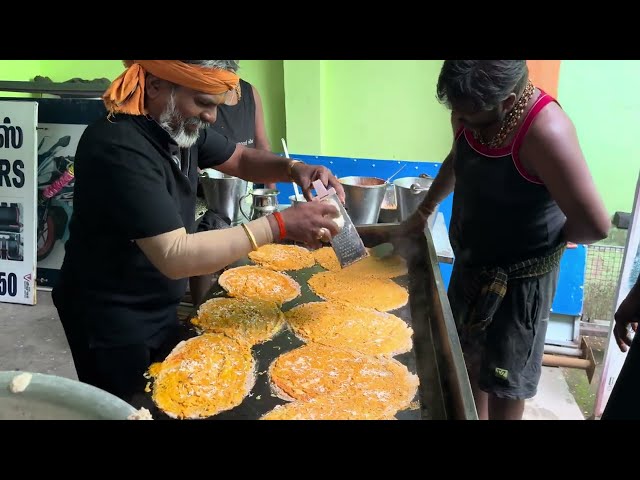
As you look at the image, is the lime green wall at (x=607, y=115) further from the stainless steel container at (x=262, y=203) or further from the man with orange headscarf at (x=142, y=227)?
the man with orange headscarf at (x=142, y=227)

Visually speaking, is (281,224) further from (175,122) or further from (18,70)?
(18,70)

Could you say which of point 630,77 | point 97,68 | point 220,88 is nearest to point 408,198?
point 220,88

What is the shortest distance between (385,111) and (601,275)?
2446mm

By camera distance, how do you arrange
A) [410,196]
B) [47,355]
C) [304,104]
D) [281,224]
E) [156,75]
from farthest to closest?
[304,104] < [47,355] < [410,196] < [281,224] < [156,75]

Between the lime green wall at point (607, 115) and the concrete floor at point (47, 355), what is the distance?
5.88 ft

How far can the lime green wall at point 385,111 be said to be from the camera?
4.67 metres

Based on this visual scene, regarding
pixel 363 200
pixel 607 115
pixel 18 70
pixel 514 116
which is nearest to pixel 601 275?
pixel 607 115

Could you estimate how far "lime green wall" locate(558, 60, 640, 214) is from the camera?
4102mm

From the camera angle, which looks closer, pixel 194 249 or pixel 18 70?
pixel 194 249

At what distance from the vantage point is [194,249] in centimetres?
160

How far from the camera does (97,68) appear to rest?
5375mm

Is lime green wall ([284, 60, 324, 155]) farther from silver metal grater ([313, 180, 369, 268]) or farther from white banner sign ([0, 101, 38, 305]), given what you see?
silver metal grater ([313, 180, 369, 268])
